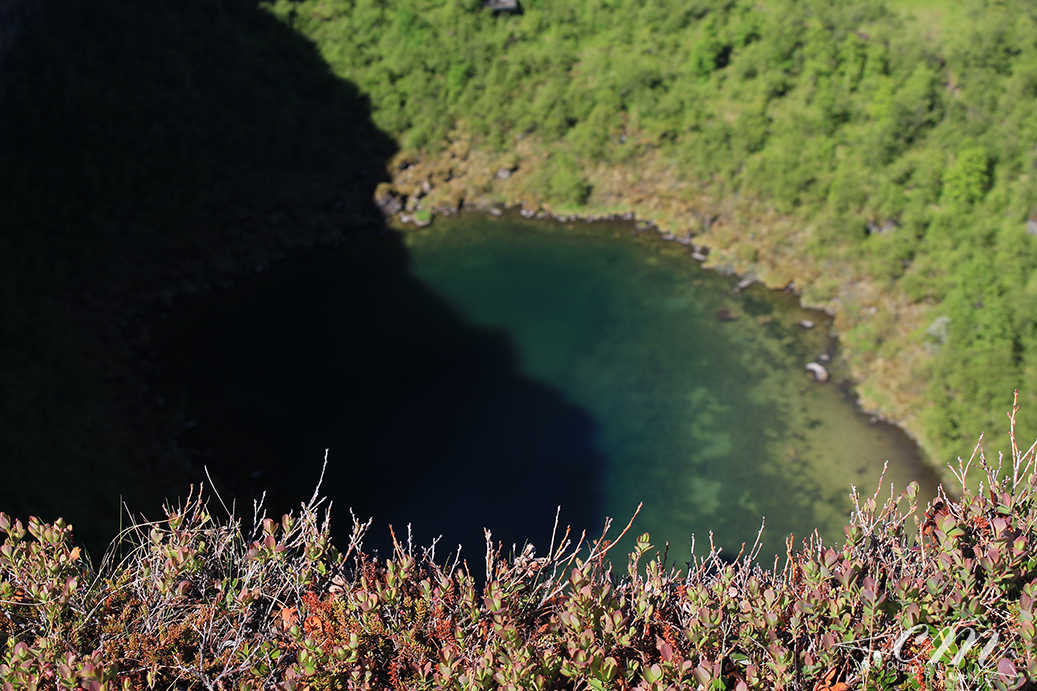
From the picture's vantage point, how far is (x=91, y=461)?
1634 centimetres

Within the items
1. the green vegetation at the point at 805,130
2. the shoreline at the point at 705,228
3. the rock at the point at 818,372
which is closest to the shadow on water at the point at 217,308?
the shoreline at the point at 705,228

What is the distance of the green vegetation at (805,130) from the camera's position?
20.6 m

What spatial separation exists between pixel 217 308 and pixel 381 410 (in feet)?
22.7

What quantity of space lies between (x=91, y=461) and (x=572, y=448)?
10.4 meters

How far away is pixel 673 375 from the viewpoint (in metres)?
20.5

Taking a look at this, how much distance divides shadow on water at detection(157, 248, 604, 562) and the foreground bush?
9.80 metres

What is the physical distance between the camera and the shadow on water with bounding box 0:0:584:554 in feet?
55.6

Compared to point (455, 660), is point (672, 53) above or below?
above

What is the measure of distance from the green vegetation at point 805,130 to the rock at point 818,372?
101cm

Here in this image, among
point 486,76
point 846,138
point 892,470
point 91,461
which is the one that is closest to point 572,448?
point 892,470

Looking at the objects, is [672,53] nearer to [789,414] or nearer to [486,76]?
[486,76]

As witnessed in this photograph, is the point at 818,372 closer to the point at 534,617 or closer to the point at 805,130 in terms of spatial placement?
the point at 805,130

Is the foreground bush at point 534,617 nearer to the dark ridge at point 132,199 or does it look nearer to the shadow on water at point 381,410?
the shadow on water at point 381,410

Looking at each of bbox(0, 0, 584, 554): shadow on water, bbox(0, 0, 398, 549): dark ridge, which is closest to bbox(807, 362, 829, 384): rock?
bbox(0, 0, 584, 554): shadow on water
